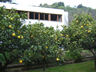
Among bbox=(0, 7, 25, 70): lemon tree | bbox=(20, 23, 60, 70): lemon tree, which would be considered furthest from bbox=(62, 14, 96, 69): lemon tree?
bbox=(0, 7, 25, 70): lemon tree

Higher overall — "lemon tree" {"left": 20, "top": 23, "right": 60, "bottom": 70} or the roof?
the roof

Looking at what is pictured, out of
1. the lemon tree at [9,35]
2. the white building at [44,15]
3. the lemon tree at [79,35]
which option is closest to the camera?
the lemon tree at [9,35]

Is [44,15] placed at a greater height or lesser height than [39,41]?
greater

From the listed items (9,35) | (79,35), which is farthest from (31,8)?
(9,35)

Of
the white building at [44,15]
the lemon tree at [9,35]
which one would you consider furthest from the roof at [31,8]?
the lemon tree at [9,35]

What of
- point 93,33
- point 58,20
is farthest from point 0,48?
point 58,20

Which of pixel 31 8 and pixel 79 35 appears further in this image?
pixel 31 8

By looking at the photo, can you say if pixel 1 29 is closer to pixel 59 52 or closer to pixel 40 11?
pixel 59 52

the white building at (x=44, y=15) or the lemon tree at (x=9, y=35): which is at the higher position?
the white building at (x=44, y=15)

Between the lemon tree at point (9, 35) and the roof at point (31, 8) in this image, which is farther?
the roof at point (31, 8)

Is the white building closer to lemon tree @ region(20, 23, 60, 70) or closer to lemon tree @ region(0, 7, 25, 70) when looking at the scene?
lemon tree @ region(20, 23, 60, 70)

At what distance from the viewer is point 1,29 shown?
4613 mm

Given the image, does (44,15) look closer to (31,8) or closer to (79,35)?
(31,8)

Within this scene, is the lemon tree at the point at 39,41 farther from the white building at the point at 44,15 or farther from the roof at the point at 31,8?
the roof at the point at 31,8
